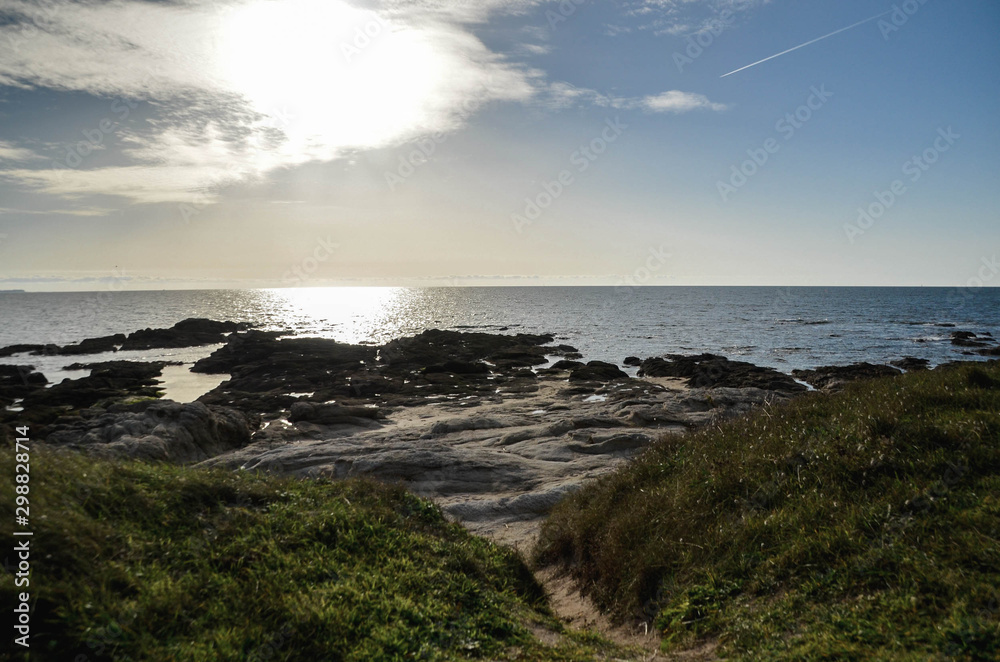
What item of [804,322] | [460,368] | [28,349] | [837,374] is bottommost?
[28,349]

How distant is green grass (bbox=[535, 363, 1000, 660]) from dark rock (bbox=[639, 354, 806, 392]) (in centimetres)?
2550

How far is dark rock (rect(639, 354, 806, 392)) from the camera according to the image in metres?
35.1

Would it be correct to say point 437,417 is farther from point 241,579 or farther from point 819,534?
point 819,534

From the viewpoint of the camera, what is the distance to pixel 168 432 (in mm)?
20109

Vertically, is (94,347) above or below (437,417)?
below

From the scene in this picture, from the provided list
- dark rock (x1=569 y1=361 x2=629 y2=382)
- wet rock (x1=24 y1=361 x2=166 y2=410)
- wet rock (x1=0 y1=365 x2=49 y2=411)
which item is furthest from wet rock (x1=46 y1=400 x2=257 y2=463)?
dark rock (x1=569 y1=361 x2=629 y2=382)

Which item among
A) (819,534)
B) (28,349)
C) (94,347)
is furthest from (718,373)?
(28,349)

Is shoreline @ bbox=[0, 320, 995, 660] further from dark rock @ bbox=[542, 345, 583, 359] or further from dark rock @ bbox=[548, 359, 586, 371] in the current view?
dark rock @ bbox=[542, 345, 583, 359]

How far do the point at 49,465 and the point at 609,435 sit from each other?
16.4 m

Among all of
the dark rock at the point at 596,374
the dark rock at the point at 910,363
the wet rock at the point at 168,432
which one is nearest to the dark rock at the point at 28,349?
the wet rock at the point at 168,432

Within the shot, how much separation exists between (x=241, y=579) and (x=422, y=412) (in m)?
24.9

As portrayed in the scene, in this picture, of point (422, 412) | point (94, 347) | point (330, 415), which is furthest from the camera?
point (94, 347)

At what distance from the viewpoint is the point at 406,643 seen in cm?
554

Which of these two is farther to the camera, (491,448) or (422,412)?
(422,412)
